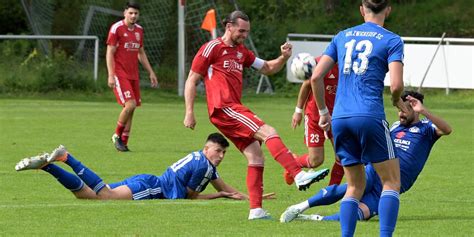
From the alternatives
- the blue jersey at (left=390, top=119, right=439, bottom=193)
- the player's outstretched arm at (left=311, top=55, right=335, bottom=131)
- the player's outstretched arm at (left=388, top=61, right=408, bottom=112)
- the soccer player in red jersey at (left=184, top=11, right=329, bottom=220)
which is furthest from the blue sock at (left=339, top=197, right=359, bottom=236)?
the blue jersey at (left=390, top=119, right=439, bottom=193)

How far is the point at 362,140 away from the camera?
819cm

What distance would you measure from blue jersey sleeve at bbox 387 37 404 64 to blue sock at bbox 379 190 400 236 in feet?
3.05

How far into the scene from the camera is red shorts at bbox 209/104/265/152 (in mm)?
10305

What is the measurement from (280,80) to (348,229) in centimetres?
2566

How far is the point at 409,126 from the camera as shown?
10648 millimetres

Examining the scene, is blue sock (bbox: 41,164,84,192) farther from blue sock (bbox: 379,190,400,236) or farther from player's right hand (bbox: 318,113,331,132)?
→ blue sock (bbox: 379,190,400,236)

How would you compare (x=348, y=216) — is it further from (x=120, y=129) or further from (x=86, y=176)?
(x=120, y=129)

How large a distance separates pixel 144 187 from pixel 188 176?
469 millimetres

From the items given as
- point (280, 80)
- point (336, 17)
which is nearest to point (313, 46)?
point (280, 80)

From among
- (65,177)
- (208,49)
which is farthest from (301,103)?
(65,177)

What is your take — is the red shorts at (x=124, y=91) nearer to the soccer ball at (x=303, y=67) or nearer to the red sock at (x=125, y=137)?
the red sock at (x=125, y=137)

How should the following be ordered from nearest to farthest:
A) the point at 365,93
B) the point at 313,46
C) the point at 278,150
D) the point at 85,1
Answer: the point at 365,93 < the point at 278,150 < the point at 313,46 < the point at 85,1

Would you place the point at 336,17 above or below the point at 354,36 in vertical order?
below

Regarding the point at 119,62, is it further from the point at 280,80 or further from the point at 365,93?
the point at 280,80
